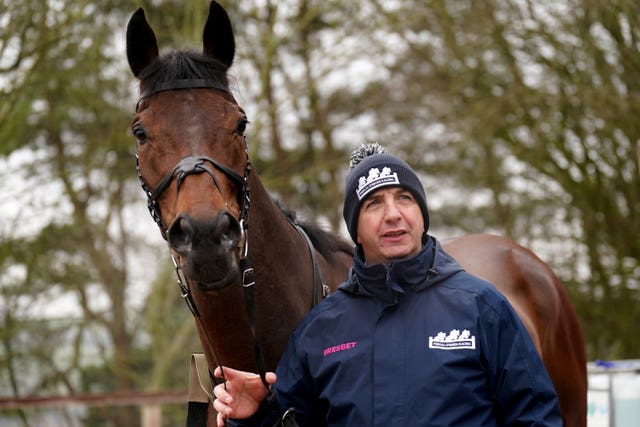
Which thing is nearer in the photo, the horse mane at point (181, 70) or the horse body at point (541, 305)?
the horse mane at point (181, 70)

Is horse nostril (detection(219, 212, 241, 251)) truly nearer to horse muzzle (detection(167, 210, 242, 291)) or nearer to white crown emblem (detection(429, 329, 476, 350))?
horse muzzle (detection(167, 210, 242, 291))

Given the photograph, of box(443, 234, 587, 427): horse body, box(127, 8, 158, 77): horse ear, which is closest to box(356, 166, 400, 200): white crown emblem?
box(127, 8, 158, 77): horse ear

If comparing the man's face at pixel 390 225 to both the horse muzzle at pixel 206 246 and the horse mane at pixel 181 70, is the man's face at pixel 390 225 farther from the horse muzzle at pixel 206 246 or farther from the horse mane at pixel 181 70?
the horse mane at pixel 181 70

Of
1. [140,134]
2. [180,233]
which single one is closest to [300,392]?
[180,233]

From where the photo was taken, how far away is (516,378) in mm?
2326

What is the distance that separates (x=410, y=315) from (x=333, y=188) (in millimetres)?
10701

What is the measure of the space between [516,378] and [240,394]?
861 mm

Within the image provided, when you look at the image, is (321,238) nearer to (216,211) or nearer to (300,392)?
(300,392)

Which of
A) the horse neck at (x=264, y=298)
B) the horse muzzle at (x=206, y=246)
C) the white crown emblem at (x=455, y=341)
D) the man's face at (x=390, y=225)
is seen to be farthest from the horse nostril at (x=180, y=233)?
the white crown emblem at (x=455, y=341)

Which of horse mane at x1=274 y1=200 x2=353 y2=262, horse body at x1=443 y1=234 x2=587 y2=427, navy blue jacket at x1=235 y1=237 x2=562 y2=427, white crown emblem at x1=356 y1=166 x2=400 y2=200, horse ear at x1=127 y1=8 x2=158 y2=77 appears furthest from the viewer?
horse body at x1=443 y1=234 x2=587 y2=427

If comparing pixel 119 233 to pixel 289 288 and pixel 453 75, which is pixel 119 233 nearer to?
pixel 453 75

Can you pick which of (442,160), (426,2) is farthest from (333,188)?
(426,2)

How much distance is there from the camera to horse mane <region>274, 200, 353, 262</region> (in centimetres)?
362

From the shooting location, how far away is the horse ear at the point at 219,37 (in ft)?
10.1
